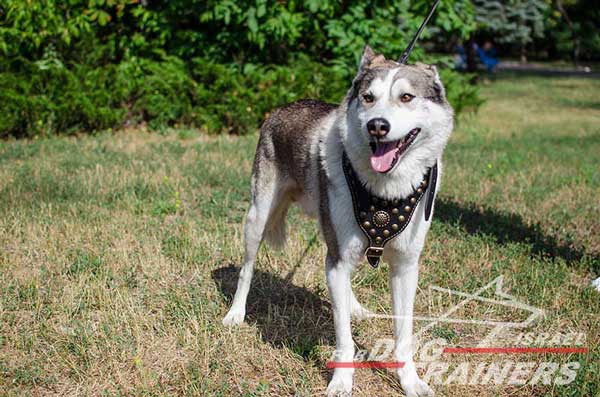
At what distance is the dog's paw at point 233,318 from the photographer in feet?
13.4

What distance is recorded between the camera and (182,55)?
11.8 metres

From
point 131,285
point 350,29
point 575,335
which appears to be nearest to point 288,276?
point 131,285

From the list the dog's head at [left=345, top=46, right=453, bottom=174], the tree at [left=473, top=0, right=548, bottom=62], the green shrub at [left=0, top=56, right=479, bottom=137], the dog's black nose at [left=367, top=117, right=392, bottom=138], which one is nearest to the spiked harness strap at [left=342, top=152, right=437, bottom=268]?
the dog's head at [left=345, top=46, right=453, bottom=174]

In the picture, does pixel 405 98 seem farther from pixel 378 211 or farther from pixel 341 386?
pixel 341 386

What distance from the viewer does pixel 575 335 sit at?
154 inches

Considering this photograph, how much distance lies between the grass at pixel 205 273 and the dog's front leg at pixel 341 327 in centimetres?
17

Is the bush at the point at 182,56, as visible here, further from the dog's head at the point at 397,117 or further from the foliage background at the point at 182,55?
the dog's head at the point at 397,117

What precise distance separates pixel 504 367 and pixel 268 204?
1.95 meters

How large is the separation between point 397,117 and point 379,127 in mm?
149

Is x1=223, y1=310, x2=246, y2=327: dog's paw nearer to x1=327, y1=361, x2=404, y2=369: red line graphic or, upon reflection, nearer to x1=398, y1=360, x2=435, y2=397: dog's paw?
x1=327, y1=361, x2=404, y2=369: red line graphic

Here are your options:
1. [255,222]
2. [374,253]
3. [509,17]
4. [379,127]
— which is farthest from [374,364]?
[509,17]

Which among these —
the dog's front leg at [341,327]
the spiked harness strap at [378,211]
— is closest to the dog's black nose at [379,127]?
the spiked harness strap at [378,211]

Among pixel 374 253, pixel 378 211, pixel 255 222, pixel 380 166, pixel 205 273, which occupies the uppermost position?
pixel 380 166

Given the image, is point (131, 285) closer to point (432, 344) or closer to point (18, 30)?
point (432, 344)
